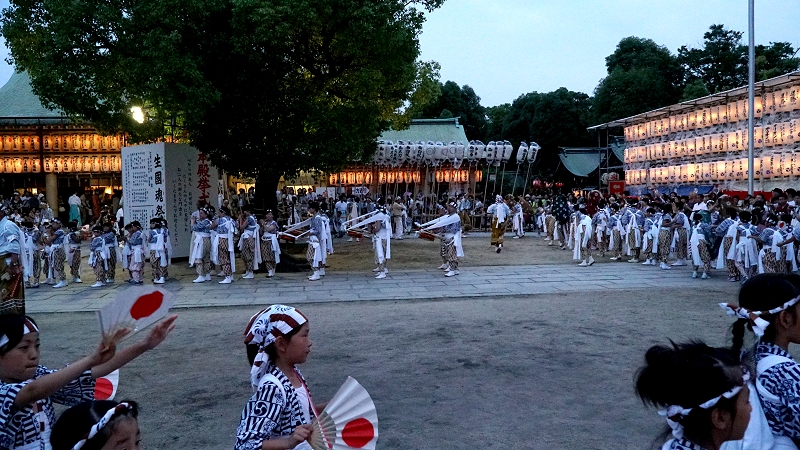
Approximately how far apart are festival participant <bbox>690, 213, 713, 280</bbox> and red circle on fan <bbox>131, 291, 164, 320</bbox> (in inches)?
530

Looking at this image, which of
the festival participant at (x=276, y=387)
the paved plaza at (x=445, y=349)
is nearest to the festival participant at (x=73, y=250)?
the paved plaza at (x=445, y=349)

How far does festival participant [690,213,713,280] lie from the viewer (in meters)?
13.6

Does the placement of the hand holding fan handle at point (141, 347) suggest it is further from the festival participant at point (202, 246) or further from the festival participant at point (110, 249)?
the festival participant at point (110, 249)

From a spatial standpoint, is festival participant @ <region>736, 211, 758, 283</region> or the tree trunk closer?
festival participant @ <region>736, 211, 758, 283</region>

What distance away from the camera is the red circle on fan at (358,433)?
8.19ft

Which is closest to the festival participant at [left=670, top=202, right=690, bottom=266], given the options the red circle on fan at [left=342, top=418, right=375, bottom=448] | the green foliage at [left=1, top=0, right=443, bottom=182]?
the green foliage at [left=1, top=0, right=443, bottom=182]

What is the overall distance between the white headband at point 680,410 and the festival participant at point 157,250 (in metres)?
14.2

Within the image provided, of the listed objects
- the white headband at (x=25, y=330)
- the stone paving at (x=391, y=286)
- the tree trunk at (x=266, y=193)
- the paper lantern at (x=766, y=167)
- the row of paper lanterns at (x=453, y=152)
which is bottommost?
the stone paving at (x=391, y=286)

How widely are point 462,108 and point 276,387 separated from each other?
44.7 m

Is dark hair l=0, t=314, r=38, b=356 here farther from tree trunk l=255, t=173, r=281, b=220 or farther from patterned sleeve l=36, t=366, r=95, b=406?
tree trunk l=255, t=173, r=281, b=220

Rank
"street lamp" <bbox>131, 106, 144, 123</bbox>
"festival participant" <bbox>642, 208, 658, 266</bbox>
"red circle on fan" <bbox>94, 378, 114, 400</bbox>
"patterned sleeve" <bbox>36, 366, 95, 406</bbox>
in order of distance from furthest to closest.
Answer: "street lamp" <bbox>131, 106, 144, 123</bbox> < "festival participant" <bbox>642, 208, 658, 266</bbox> < "red circle on fan" <bbox>94, 378, 114, 400</bbox> < "patterned sleeve" <bbox>36, 366, 95, 406</bbox>

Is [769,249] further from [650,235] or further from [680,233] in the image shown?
[650,235]

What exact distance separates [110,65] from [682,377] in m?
14.8

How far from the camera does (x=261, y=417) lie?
8.57 ft
